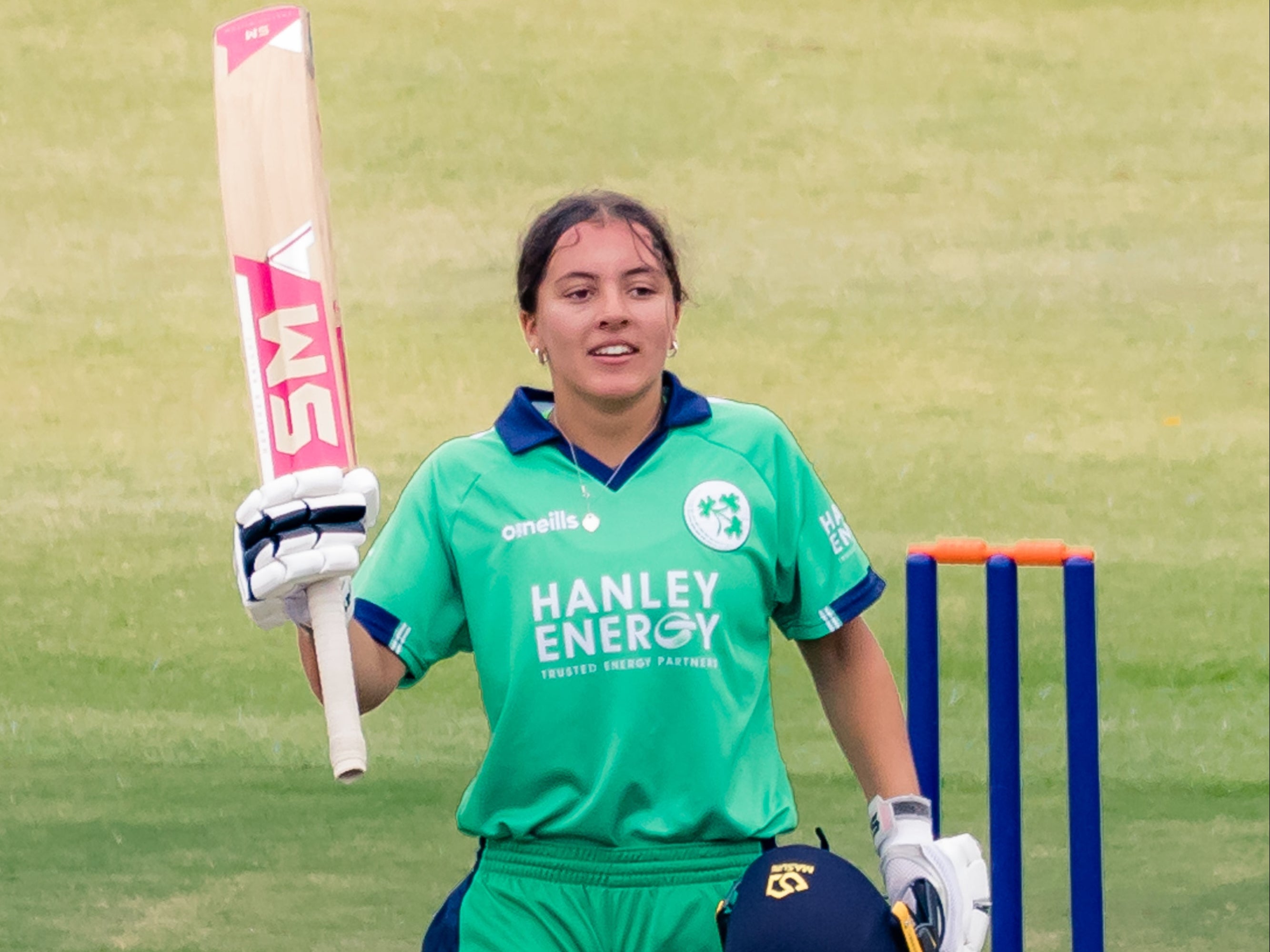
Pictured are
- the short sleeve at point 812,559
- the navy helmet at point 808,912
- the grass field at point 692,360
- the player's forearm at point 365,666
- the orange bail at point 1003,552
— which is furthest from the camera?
the grass field at point 692,360

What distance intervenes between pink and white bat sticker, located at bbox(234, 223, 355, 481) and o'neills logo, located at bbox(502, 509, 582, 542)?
191 mm

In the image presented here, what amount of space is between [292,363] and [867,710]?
29.7 inches

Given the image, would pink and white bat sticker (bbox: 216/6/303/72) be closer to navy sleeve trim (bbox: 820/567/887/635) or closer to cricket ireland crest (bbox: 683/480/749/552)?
cricket ireland crest (bbox: 683/480/749/552)

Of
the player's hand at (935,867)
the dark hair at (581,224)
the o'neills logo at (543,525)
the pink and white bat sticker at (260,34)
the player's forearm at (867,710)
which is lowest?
the player's hand at (935,867)

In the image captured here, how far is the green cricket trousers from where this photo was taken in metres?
2.27

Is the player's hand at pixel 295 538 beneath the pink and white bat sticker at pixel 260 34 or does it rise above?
beneath

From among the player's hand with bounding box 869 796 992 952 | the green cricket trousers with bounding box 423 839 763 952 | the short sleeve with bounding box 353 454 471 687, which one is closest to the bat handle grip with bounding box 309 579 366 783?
the short sleeve with bounding box 353 454 471 687

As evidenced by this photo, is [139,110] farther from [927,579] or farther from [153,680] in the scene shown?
[927,579]

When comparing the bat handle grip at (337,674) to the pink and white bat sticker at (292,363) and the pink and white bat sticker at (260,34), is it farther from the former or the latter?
the pink and white bat sticker at (260,34)

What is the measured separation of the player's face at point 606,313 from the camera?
7.55 feet

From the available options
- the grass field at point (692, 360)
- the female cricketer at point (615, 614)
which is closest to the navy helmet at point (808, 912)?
the female cricketer at point (615, 614)

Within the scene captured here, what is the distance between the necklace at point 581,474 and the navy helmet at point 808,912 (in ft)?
1.32

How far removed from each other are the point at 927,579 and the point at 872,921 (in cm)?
103

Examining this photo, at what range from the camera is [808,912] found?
6.89 ft
